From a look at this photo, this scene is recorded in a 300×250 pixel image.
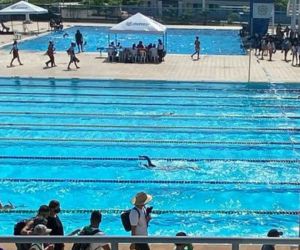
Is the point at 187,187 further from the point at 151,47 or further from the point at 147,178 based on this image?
the point at 151,47

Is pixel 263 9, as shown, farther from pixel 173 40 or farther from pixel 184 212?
pixel 184 212

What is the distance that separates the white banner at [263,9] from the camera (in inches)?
1187

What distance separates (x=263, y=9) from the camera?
30.2m

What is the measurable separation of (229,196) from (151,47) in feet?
50.1

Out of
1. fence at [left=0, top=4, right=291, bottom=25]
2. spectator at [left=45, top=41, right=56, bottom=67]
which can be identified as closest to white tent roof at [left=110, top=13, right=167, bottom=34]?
spectator at [left=45, top=41, right=56, bottom=67]

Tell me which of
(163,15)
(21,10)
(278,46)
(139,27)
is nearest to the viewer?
(139,27)

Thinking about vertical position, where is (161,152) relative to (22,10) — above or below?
below

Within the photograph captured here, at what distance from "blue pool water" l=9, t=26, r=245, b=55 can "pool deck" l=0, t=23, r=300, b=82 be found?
394cm

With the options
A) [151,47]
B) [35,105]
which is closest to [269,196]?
[35,105]

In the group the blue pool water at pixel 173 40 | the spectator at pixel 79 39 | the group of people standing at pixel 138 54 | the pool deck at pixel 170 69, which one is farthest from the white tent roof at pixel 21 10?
the group of people standing at pixel 138 54

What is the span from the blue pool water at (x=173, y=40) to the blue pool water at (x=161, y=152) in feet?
36.8

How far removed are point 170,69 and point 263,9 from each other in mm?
9635

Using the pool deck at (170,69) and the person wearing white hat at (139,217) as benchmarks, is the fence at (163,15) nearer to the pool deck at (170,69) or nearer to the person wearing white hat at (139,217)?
the pool deck at (170,69)

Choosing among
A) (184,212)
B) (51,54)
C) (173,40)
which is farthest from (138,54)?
(184,212)
